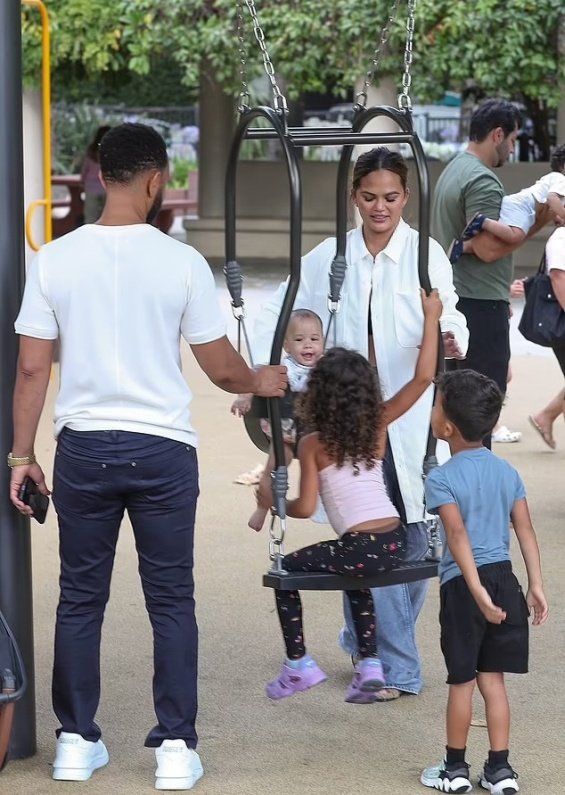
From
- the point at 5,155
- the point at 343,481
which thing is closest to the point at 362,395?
the point at 343,481

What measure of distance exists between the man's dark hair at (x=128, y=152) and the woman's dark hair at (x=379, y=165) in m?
0.80

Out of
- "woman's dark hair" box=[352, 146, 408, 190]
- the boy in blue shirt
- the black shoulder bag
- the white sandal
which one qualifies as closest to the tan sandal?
the white sandal

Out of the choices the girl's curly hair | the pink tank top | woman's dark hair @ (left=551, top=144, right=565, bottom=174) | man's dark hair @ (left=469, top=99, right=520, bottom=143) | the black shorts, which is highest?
man's dark hair @ (left=469, top=99, right=520, bottom=143)

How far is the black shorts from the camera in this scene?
3572mm

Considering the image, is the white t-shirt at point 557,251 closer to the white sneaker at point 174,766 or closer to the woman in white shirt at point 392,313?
the woman in white shirt at point 392,313

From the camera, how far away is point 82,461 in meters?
3.58

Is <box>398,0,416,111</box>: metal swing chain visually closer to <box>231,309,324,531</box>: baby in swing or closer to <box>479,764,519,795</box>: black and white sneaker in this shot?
<box>231,309,324,531</box>: baby in swing

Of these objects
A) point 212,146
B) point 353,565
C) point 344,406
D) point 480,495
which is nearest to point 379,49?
point 344,406

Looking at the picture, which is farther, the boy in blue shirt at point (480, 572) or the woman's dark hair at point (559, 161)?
the woman's dark hair at point (559, 161)

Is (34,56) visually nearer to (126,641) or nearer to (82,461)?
(126,641)

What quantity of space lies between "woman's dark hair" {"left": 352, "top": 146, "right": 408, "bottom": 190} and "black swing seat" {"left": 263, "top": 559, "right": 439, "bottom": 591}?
114cm

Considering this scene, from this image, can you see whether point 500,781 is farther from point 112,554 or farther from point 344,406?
point 112,554

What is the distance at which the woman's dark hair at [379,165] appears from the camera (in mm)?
4105

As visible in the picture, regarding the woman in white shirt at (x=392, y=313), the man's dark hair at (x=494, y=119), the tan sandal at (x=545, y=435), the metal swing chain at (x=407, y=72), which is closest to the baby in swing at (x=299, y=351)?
the woman in white shirt at (x=392, y=313)
